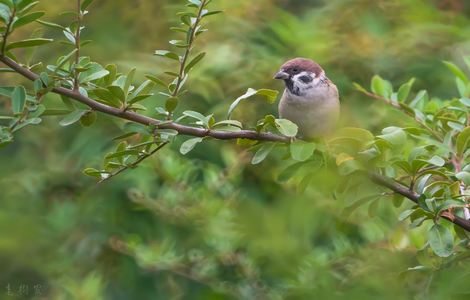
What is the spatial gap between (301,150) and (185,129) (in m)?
0.23

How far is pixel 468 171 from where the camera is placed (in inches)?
68.9

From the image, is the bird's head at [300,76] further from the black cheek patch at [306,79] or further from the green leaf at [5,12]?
the green leaf at [5,12]

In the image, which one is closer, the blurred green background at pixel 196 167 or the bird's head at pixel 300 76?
the bird's head at pixel 300 76

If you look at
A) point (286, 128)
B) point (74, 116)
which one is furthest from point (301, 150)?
point (74, 116)

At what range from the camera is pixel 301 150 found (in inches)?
63.4

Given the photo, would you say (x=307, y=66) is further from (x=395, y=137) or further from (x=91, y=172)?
(x=91, y=172)

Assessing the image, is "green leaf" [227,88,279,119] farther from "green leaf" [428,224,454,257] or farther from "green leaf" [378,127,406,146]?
"green leaf" [428,224,454,257]

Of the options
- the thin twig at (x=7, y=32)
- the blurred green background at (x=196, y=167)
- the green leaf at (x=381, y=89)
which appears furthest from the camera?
the blurred green background at (x=196, y=167)

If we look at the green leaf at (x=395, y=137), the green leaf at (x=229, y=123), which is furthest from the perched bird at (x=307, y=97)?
the green leaf at (x=229, y=123)

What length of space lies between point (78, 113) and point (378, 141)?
539mm

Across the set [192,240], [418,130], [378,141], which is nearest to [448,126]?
[418,130]

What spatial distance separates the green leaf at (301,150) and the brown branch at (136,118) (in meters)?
0.04

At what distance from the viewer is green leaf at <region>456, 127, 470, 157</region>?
177 cm

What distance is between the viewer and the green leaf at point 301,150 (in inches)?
62.5
